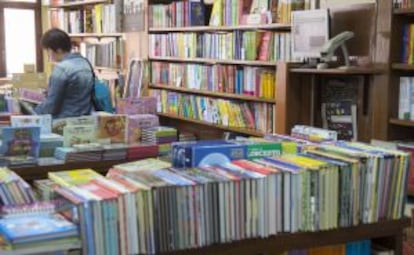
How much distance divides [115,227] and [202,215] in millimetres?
250

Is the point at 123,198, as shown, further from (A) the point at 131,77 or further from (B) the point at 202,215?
(A) the point at 131,77

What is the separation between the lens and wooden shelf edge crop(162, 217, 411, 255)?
5.40 feet

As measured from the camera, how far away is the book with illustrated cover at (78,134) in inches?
119

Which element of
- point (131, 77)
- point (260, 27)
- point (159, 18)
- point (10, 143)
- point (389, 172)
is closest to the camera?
point (389, 172)

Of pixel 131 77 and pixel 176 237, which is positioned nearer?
pixel 176 237

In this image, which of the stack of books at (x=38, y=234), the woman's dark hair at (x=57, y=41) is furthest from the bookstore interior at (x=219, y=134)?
the woman's dark hair at (x=57, y=41)

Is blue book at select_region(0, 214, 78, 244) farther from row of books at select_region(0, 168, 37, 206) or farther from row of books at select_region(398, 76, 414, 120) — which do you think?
row of books at select_region(398, 76, 414, 120)

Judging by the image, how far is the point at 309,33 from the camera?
3.79 meters

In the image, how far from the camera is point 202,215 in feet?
5.25

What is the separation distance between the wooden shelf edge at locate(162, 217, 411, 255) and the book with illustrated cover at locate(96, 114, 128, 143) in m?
1.65

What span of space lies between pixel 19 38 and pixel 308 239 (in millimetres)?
7103

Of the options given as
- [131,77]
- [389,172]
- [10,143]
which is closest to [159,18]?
[131,77]

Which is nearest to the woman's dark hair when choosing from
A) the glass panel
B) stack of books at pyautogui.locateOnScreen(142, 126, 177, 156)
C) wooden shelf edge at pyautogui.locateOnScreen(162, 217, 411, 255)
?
stack of books at pyautogui.locateOnScreen(142, 126, 177, 156)

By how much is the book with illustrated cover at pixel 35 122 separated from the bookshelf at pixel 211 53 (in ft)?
5.25
